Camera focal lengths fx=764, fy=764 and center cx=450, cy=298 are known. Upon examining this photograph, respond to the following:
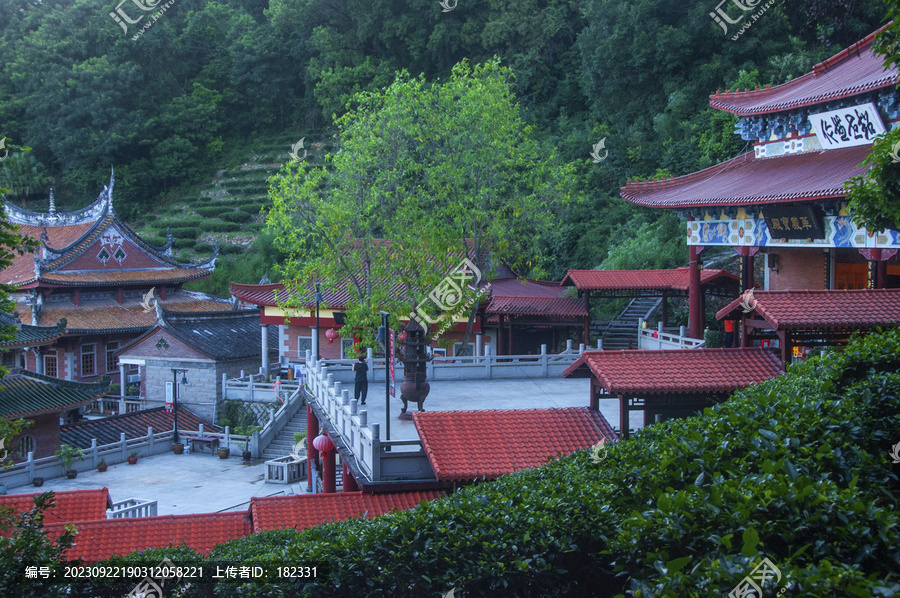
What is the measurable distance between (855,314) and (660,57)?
24251 millimetres

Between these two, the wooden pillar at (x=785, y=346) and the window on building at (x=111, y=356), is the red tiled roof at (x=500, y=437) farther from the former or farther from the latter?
the window on building at (x=111, y=356)

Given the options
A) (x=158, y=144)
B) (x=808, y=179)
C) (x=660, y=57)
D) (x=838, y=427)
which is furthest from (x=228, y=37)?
(x=838, y=427)

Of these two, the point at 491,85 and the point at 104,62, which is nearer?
the point at 491,85

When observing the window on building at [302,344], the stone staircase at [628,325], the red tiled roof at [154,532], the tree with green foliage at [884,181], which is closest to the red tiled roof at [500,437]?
the red tiled roof at [154,532]

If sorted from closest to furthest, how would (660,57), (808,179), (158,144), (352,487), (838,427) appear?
(838,427)
(352,487)
(808,179)
(660,57)
(158,144)

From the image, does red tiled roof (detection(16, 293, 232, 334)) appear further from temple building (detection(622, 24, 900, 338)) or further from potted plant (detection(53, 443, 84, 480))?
temple building (detection(622, 24, 900, 338))

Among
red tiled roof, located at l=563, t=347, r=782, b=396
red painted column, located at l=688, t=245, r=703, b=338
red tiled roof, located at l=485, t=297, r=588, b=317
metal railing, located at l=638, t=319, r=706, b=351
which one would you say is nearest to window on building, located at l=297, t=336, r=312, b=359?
red tiled roof, located at l=485, t=297, r=588, b=317

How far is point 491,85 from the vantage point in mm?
20297

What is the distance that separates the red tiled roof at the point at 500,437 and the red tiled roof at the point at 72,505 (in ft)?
19.0

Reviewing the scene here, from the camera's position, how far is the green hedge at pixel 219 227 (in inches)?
1980

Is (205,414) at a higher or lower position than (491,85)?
lower

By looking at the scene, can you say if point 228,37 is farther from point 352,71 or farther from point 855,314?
point 855,314

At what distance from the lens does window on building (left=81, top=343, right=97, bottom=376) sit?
3170cm

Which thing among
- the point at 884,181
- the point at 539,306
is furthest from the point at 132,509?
the point at 884,181
